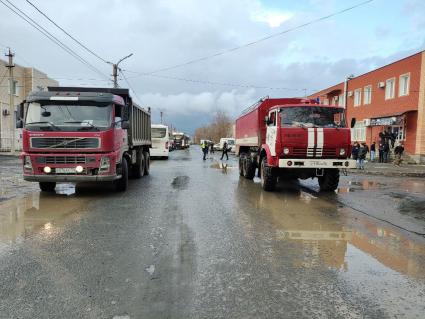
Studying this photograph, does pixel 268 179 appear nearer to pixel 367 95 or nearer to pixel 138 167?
pixel 138 167

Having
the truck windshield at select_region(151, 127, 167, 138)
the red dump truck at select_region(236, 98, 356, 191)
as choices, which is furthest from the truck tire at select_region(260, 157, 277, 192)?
the truck windshield at select_region(151, 127, 167, 138)

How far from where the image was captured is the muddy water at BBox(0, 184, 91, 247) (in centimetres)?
683

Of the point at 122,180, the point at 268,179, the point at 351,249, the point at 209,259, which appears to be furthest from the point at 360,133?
the point at 209,259

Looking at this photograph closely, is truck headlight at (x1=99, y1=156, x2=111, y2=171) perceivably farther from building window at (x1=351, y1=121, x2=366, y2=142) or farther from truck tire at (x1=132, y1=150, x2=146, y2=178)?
building window at (x1=351, y1=121, x2=366, y2=142)

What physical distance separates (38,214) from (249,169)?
30.4 feet

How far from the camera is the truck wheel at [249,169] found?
15883 millimetres

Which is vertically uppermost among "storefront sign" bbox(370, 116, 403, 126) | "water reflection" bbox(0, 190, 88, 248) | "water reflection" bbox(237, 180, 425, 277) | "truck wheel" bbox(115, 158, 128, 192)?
"storefront sign" bbox(370, 116, 403, 126)

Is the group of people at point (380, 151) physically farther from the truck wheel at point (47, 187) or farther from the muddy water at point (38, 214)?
the muddy water at point (38, 214)

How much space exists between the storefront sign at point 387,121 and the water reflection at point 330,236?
2368cm

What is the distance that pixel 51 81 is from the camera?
45.3m

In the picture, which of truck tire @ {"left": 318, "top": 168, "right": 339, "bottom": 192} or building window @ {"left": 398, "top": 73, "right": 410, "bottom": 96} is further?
building window @ {"left": 398, "top": 73, "right": 410, "bottom": 96}

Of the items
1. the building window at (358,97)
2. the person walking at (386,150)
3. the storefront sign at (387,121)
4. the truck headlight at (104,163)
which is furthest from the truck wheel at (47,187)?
the building window at (358,97)

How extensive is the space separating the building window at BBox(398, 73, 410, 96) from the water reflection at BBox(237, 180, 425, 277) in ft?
79.0

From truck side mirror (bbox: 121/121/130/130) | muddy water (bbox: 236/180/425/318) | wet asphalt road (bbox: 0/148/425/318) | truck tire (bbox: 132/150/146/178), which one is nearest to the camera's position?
wet asphalt road (bbox: 0/148/425/318)
